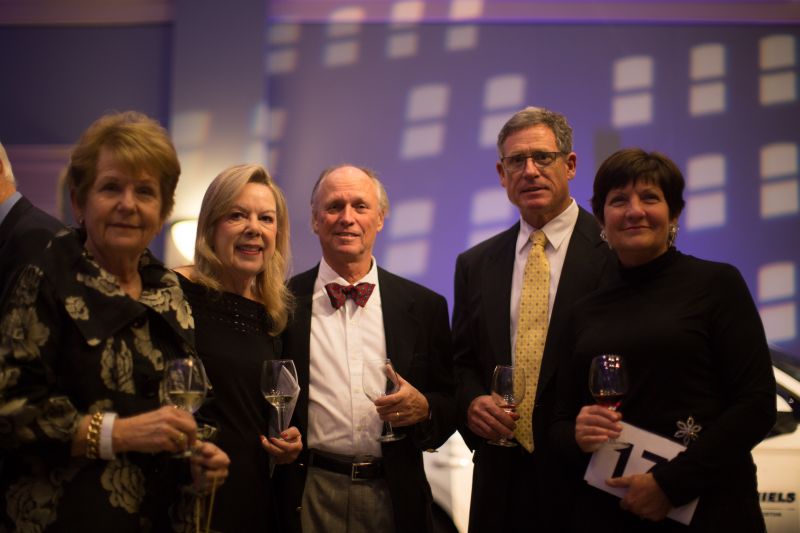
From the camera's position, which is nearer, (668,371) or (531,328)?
(668,371)

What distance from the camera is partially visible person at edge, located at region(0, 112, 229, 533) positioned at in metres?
1.92

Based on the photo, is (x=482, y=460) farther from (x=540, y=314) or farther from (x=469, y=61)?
(x=469, y=61)

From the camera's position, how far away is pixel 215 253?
2.82m

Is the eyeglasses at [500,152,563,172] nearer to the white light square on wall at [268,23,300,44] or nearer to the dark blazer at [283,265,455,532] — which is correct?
the dark blazer at [283,265,455,532]

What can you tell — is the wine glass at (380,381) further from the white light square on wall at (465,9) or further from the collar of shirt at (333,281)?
the white light square on wall at (465,9)

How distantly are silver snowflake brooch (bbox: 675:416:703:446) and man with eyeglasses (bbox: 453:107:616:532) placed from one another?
435 mm

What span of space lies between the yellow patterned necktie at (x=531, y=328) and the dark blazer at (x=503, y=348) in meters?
0.05

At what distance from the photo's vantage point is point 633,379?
238cm

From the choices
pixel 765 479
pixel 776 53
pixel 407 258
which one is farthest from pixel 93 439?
pixel 776 53

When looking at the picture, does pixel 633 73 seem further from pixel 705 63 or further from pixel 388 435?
pixel 388 435

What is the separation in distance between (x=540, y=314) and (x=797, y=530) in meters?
1.94

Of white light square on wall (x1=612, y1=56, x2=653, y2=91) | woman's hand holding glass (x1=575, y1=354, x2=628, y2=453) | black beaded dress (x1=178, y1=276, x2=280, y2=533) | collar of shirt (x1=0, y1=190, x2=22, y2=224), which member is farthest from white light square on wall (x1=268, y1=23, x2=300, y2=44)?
woman's hand holding glass (x1=575, y1=354, x2=628, y2=453)

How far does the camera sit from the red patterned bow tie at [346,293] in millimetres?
3006

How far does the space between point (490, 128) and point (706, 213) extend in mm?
1821
